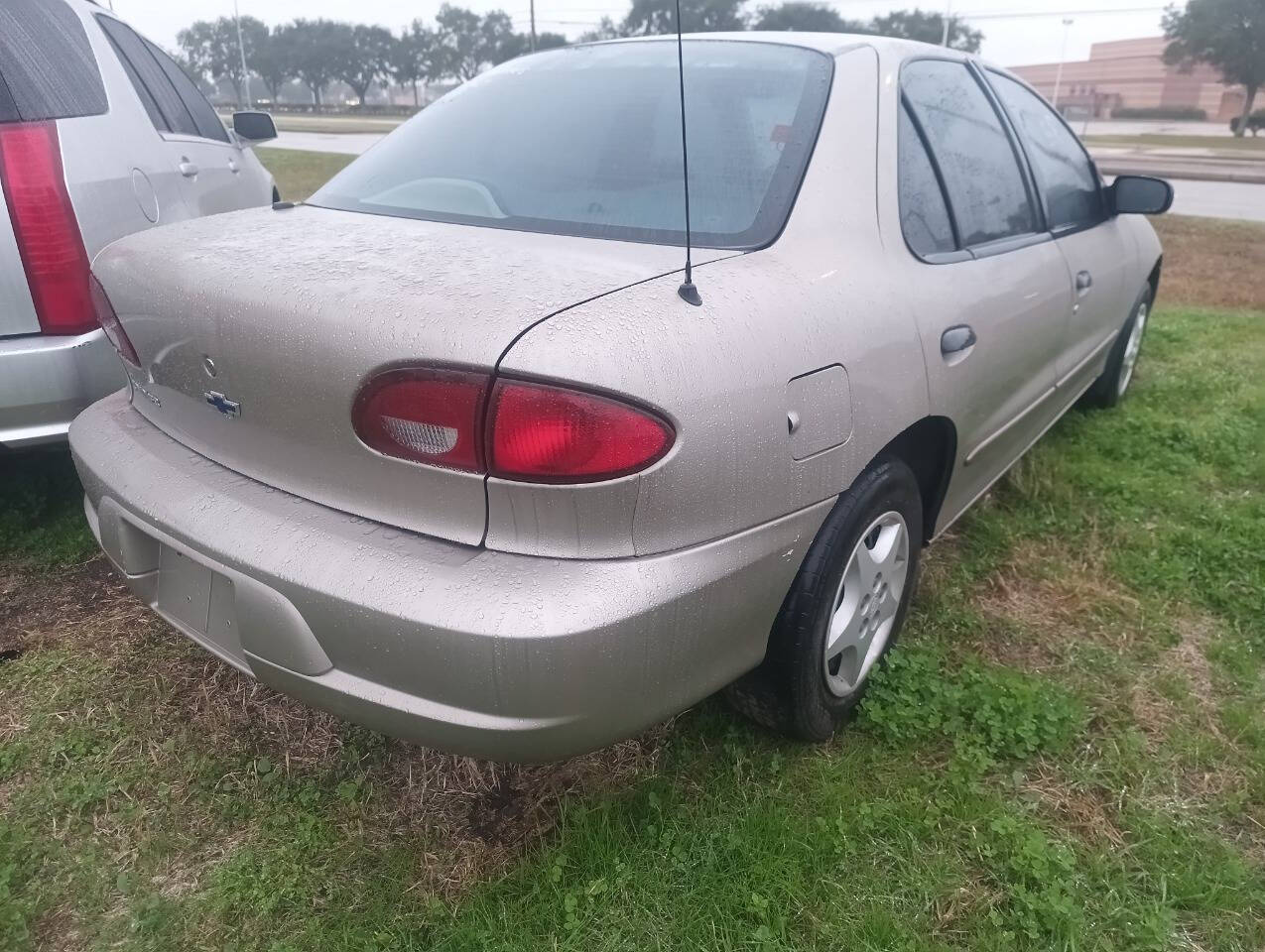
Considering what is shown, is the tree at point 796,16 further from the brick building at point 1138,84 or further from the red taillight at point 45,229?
the red taillight at point 45,229

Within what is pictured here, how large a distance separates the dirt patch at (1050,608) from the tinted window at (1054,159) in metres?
1.05

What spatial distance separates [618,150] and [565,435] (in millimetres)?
915

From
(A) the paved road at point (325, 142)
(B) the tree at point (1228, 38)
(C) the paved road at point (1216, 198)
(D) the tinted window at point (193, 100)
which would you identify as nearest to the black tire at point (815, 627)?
(D) the tinted window at point (193, 100)

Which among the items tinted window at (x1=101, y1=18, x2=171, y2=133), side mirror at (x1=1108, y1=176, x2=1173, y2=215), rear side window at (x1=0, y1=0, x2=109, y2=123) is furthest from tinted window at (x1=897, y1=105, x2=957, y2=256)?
tinted window at (x1=101, y1=18, x2=171, y2=133)

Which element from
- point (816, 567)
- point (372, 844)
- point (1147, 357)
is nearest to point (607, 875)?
point (372, 844)

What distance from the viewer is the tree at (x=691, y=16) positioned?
14.4 meters

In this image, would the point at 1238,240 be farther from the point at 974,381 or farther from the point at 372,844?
the point at 372,844

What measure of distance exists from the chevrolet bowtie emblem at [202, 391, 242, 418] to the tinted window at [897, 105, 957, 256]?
1393 mm

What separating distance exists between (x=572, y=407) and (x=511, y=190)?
0.86 metres

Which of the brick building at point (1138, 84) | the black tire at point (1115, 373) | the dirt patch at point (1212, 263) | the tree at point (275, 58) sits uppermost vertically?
the tree at point (275, 58)

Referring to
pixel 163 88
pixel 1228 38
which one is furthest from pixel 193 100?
pixel 1228 38

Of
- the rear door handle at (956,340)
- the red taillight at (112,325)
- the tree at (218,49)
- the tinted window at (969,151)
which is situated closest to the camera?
the red taillight at (112,325)

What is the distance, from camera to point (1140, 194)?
10.8 feet

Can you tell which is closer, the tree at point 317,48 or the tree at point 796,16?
the tree at point 796,16
